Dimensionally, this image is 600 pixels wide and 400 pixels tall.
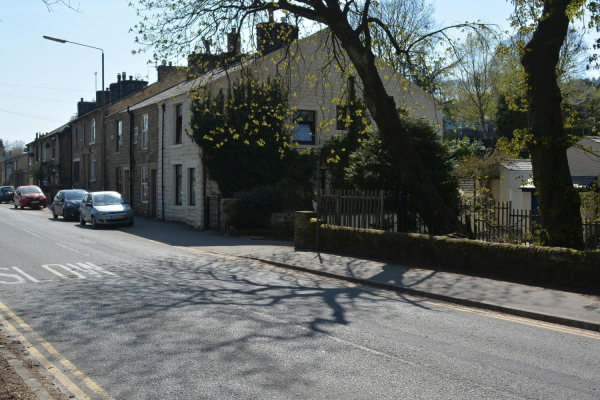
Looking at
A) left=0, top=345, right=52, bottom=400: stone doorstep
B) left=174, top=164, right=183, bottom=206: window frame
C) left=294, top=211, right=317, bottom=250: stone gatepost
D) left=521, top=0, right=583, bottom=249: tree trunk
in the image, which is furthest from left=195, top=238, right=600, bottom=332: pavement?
left=174, top=164, right=183, bottom=206: window frame

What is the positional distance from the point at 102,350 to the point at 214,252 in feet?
35.0

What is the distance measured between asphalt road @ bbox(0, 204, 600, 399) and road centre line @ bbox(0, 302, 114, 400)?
1.0 inches

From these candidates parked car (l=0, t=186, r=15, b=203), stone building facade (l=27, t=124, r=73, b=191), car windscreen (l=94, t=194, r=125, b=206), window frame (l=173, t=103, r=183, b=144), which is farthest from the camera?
parked car (l=0, t=186, r=15, b=203)

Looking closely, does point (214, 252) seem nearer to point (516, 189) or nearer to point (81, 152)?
point (516, 189)

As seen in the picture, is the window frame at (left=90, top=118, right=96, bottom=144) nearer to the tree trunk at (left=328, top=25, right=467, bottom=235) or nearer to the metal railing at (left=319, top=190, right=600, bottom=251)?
the metal railing at (left=319, top=190, right=600, bottom=251)

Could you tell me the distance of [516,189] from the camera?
82.5 feet

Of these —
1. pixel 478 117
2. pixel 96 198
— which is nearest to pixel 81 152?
pixel 96 198

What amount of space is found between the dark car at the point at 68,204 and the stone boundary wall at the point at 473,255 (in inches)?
711

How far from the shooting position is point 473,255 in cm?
1227

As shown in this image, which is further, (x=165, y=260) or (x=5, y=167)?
(x=5, y=167)

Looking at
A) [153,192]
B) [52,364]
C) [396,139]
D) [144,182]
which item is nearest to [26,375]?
[52,364]

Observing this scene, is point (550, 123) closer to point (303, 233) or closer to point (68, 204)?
point (303, 233)

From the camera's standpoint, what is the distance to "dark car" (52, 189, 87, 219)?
3041 centimetres

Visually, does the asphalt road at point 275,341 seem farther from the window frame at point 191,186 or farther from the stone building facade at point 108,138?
the stone building facade at point 108,138
